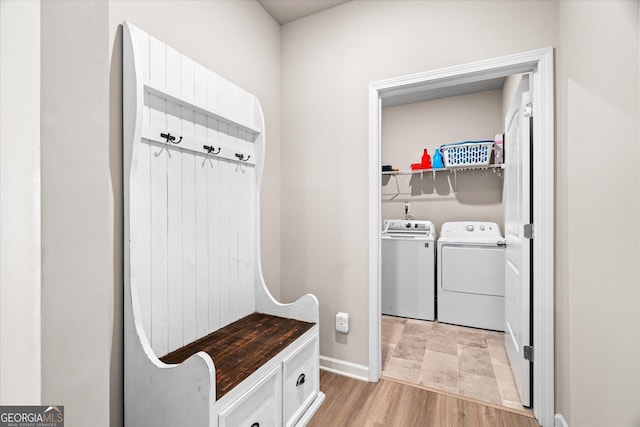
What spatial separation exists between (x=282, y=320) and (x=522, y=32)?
2.10m

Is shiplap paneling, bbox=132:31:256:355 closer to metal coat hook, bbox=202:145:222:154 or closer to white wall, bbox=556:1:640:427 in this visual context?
metal coat hook, bbox=202:145:222:154

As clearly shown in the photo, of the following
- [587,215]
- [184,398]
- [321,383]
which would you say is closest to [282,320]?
[321,383]

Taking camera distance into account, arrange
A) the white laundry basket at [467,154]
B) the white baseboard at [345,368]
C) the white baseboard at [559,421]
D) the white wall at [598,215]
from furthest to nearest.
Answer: the white laundry basket at [467,154], the white baseboard at [345,368], the white baseboard at [559,421], the white wall at [598,215]

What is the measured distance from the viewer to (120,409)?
4.16ft

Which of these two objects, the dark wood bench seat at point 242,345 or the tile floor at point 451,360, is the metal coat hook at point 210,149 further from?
the tile floor at point 451,360

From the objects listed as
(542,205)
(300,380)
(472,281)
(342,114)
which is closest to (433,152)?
(472,281)

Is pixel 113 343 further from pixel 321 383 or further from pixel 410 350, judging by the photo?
pixel 410 350

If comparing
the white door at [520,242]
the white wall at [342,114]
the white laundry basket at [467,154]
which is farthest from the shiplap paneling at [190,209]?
the white laundry basket at [467,154]

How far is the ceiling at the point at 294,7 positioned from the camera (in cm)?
213

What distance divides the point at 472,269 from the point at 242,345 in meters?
2.41

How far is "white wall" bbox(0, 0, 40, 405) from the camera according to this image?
1.74 feet

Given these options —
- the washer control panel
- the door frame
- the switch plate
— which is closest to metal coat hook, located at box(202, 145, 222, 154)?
the switch plate

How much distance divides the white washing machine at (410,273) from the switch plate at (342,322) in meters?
1.36

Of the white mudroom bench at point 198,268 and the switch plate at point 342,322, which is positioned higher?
the white mudroom bench at point 198,268
